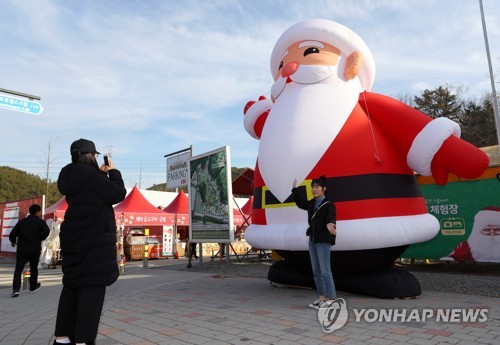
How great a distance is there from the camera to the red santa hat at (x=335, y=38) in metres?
5.55

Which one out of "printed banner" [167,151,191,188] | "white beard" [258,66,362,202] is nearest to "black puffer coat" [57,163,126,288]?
"white beard" [258,66,362,202]

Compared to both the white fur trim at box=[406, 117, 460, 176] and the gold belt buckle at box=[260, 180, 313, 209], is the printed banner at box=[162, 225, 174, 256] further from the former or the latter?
the white fur trim at box=[406, 117, 460, 176]

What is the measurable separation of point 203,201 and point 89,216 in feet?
26.4

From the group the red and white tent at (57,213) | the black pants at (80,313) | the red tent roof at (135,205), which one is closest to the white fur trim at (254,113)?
the black pants at (80,313)

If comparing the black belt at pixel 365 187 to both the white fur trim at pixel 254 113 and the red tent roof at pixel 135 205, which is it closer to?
the white fur trim at pixel 254 113

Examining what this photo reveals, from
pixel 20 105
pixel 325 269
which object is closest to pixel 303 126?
pixel 325 269

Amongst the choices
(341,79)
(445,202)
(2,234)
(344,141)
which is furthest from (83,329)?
(2,234)

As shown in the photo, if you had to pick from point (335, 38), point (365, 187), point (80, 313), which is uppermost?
point (335, 38)

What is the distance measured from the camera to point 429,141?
455 cm

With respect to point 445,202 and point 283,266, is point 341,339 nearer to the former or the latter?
point 283,266

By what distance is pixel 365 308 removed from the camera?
169 inches

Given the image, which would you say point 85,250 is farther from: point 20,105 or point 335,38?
point 20,105

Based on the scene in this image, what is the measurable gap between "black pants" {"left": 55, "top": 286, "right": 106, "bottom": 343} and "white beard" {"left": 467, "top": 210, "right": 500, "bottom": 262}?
25.3 ft

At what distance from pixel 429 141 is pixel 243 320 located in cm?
302
